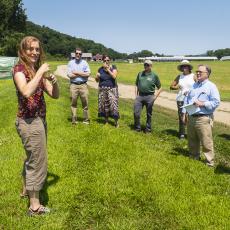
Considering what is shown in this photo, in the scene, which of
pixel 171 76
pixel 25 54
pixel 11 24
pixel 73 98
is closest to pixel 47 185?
pixel 25 54

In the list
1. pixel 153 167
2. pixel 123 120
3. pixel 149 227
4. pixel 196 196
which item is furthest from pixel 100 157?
pixel 123 120

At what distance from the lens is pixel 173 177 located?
800 cm

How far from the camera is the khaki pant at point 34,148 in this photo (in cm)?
597

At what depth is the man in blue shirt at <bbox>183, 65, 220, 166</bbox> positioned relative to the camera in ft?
30.1

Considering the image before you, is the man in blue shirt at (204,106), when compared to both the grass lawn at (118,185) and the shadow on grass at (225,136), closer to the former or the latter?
the grass lawn at (118,185)

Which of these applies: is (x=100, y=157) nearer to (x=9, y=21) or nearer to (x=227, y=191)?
(x=227, y=191)

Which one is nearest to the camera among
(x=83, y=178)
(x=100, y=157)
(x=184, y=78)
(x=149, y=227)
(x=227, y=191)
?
(x=149, y=227)

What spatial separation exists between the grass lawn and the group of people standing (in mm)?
408

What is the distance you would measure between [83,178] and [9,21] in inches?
3074

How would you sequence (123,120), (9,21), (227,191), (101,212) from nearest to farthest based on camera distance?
1. (101,212)
2. (227,191)
3. (123,120)
4. (9,21)

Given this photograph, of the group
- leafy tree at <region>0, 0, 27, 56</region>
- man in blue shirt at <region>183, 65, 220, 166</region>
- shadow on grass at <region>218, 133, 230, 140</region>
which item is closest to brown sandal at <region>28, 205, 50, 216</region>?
man in blue shirt at <region>183, 65, 220, 166</region>

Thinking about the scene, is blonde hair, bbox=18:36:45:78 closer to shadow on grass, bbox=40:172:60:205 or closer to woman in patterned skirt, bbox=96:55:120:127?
shadow on grass, bbox=40:172:60:205

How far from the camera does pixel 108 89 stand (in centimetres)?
1367

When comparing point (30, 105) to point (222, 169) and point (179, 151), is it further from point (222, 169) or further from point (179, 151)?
point (179, 151)
